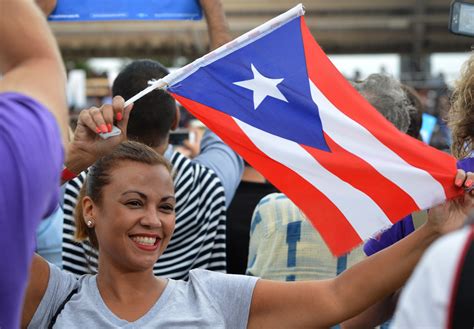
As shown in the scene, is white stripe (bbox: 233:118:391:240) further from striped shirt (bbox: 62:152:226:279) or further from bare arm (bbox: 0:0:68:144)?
bare arm (bbox: 0:0:68:144)

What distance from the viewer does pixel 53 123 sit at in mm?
1581

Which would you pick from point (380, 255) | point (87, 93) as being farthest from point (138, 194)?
point (87, 93)

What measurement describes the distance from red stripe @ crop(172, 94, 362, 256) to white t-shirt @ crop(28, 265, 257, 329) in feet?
0.81

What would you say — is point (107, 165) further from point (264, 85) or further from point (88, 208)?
point (264, 85)

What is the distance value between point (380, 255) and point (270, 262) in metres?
1.06

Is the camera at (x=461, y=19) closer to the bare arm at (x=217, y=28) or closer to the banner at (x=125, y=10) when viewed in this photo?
the bare arm at (x=217, y=28)

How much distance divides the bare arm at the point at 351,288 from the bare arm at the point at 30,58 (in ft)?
3.52

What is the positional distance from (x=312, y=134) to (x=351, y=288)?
49cm

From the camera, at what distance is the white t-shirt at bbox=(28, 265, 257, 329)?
2611 mm

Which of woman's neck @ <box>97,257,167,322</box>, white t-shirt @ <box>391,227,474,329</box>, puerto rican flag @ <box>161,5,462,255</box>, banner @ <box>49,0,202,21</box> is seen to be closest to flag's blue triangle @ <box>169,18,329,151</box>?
puerto rican flag @ <box>161,5,462,255</box>

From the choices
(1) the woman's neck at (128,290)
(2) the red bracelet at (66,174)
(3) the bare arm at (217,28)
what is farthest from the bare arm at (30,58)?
(3) the bare arm at (217,28)

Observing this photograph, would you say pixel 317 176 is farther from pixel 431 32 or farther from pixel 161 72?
pixel 431 32

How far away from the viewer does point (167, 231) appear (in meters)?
2.93

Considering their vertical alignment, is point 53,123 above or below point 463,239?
above
